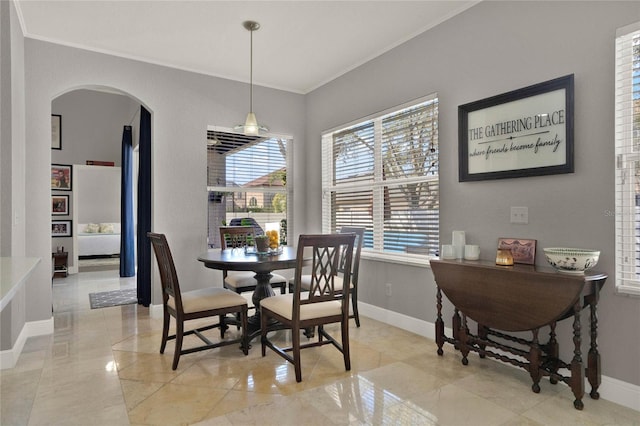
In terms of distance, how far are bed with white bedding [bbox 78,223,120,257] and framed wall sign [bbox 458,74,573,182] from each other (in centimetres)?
761

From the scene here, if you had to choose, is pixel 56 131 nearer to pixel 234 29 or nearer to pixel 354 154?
pixel 234 29

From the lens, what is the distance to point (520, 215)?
8.28 feet

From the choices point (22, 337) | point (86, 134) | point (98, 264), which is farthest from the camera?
point (98, 264)

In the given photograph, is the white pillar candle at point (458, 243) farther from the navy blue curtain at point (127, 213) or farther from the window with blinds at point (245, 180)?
the navy blue curtain at point (127, 213)

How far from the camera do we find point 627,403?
2049 millimetres

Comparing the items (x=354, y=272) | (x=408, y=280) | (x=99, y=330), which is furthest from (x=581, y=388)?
(x=99, y=330)

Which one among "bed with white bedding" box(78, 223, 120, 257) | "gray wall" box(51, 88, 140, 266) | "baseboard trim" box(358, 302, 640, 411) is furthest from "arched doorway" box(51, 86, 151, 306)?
"baseboard trim" box(358, 302, 640, 411)

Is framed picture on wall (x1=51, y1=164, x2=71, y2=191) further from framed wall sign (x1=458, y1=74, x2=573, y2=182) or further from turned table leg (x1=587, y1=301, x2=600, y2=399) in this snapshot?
turned table leg (x1=587, y1=301, x2=600, y2=399)

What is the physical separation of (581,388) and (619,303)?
52cm

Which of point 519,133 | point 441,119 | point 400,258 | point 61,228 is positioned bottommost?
point 400,258

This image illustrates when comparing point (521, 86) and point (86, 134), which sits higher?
point (86, 134)

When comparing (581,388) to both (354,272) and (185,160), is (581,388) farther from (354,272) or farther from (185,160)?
→ (185,160)

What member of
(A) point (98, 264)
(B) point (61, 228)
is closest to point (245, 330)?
(B) point (61, 228)

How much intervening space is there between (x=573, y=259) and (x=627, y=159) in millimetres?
634
